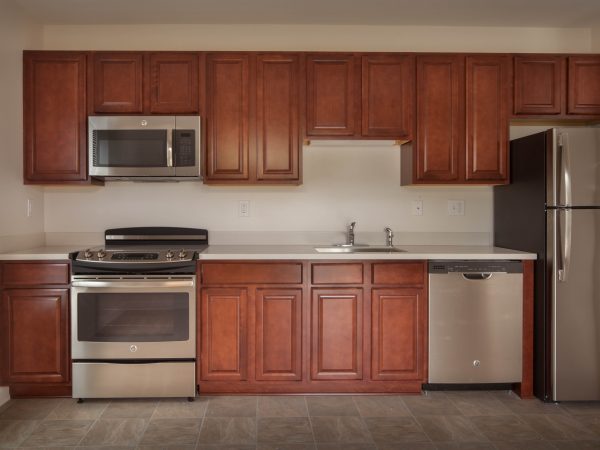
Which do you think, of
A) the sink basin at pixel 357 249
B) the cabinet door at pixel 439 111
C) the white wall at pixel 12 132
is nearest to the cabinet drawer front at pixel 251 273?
the sink basin at pixel 357 249

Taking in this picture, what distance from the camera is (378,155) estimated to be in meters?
3.48

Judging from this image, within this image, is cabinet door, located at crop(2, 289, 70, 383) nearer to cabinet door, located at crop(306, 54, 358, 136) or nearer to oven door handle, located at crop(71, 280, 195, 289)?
oven door handle, located at crop(71, 280, 195, 289)

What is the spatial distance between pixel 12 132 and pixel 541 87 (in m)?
3.61

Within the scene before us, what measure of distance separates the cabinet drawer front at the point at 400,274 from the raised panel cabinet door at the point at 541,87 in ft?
4.40

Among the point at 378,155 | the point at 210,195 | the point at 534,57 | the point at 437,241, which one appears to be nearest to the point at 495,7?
the point at 534,57

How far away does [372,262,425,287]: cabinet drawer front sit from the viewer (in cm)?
288

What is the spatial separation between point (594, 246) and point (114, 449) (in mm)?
2916

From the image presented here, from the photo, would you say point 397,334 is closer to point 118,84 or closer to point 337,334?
point 337,334

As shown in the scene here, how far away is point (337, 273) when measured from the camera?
288 cm

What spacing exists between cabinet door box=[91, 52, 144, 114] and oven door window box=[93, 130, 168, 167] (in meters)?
0.21

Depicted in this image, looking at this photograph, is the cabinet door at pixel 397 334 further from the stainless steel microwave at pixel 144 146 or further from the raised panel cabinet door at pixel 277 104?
the stainless steel microwave at pixel 144 146

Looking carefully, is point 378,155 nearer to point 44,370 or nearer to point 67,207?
point 67,207

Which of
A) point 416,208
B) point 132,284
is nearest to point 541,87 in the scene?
point 416,208

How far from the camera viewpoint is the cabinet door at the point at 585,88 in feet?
10.3
